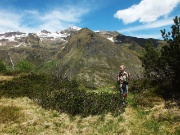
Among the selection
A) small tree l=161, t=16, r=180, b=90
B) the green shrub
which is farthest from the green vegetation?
the green shrub

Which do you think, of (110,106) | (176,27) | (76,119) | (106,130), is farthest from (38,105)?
(176,27)

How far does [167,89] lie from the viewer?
19422 millimetres

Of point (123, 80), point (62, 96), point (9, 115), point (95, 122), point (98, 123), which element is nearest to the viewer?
point (98, 123)

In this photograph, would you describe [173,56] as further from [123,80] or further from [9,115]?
[9,115]

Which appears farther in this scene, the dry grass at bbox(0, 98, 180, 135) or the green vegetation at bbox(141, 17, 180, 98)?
the green vegetation at bbox(141, 17, 180, 98)

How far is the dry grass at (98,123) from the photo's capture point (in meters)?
13.2

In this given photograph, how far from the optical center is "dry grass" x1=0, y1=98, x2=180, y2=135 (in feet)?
43.4

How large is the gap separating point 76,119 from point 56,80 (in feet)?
42.3

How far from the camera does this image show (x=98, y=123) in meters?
14.6

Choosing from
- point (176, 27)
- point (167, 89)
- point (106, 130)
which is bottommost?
point (106, 130)

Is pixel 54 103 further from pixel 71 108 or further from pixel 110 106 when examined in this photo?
pixel 110 106

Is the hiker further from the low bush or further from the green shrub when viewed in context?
the green shrub

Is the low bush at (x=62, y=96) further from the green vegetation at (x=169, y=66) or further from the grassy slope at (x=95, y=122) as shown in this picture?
the green vegetation at (x=169, y=66)

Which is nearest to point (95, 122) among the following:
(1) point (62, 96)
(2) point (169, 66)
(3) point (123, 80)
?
(3) point (123, 80)
